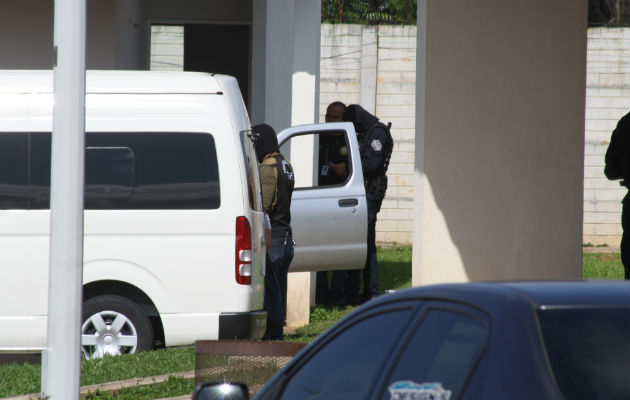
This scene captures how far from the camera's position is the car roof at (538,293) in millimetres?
2666

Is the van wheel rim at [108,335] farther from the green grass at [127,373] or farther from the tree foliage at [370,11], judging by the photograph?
the tree foliage at [370,11]

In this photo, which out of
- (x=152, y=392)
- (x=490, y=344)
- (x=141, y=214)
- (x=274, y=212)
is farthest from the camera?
(x=274, y=212)

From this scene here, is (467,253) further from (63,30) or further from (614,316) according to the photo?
(614,316)

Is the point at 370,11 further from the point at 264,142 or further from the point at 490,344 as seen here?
the point at 490,344

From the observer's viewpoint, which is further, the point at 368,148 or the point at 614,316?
the point at 368,148

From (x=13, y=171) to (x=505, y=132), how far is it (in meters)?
3.59

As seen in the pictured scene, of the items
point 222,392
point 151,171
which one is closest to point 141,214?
point 151,171

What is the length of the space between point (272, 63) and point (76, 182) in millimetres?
6049

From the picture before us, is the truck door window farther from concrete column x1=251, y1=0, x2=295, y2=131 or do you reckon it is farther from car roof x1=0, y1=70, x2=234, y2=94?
car roof x1=0, y1=70, x2=234, y2=94

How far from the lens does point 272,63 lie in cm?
1125

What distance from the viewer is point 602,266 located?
14.9 metres

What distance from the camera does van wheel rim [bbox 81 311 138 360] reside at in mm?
8352

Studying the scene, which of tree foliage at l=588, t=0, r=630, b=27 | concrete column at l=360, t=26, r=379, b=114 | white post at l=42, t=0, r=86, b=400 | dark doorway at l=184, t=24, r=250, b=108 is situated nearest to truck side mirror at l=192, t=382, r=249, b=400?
white post at l=42, t=0, r=86, b=400

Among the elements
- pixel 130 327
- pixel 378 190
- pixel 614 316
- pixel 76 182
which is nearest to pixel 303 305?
pixel 378 190
